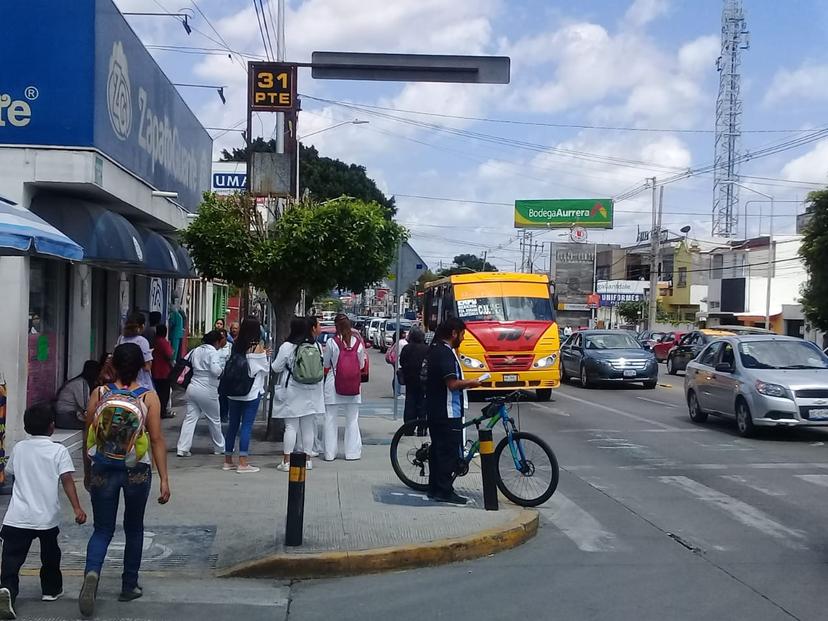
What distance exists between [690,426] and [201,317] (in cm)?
2655

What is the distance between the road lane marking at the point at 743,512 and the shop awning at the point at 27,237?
677cm

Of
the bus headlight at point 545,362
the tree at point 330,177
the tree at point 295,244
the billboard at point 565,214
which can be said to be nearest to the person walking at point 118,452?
the tree at point 295,244

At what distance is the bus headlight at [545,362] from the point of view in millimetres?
20592

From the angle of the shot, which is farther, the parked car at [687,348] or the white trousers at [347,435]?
the parked car at [687,348]

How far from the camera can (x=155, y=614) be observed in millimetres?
6168

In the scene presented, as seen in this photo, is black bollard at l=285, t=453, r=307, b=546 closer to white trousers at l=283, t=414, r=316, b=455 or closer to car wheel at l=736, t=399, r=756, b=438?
white trousers at l=283, t=414, r=316, b=455

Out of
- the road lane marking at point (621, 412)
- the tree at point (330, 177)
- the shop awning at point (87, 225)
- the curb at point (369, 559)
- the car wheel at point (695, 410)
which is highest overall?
the tree at point (330, 177)

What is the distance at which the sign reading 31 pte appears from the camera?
14.6m

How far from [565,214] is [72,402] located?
228 ft

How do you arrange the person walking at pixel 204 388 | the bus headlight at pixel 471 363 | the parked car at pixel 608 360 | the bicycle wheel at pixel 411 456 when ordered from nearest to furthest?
the bicycle wheel at pixel 411 456 < the person walking at pixel 204 388 < the bus headlight at pixel 471 363 < the parked car at pixel 608 360

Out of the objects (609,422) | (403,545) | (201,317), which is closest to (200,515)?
(403,545)

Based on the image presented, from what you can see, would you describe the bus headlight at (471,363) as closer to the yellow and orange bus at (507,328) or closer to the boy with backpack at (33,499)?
the yellow and orange bus at (507,328)

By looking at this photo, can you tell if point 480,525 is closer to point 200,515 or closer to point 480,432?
point 480,432

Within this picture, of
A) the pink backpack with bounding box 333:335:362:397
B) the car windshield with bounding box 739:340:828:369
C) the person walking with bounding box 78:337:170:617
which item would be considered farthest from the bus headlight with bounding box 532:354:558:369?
the person walking with bounding box 78:337:170:617
